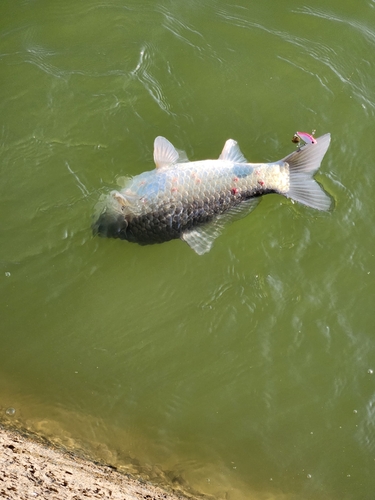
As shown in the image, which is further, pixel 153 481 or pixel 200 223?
pixel 153 481

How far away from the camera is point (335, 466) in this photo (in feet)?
16.6

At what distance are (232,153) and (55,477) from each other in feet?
8.88

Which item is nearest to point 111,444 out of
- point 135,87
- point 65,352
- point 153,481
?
point 153,481

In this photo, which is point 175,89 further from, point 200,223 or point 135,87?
point 200,223

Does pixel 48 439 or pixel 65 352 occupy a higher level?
pixel 65 352

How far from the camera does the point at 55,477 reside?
399 centimetres

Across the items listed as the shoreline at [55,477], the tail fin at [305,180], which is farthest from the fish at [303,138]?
the shoreline at [55,477]

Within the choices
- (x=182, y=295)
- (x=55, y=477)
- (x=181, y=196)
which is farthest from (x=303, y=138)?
(x=55, y=477)

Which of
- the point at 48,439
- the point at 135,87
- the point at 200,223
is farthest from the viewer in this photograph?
the point at 135,87

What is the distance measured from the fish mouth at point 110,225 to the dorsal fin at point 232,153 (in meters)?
0.96

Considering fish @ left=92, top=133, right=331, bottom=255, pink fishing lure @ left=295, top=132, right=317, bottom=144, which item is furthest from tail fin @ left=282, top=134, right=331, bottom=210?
pink fishing lure @ left=295, top=132, right=317, bottom=144

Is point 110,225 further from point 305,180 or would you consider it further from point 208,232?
point 305,180

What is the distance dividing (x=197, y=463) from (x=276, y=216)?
2210 millimetres

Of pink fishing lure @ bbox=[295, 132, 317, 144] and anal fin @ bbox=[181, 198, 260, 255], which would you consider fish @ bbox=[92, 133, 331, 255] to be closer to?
anal fin @ bbox=[181, 198, 260, 255]
